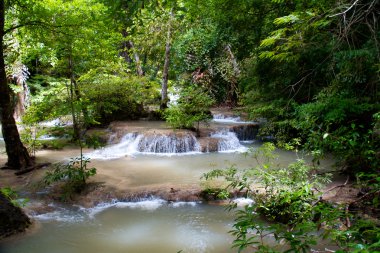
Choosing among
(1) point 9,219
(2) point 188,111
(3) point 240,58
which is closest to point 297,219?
(1) point 9,219

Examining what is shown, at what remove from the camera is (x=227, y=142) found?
1164 centimetres

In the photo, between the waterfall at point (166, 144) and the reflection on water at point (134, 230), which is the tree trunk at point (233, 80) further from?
the reflection on water at point (134, 230)

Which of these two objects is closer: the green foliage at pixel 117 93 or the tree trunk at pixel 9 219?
the tree trunk at pixel 9 219

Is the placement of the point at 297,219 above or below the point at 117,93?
below

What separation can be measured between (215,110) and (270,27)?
303 inches

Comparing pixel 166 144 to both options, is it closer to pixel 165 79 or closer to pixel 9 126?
pixel 165 79

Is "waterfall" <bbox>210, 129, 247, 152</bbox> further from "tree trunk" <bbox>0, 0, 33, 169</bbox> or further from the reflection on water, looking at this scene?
"tree trunk" <bbox>0, 0, 33, 169</bbox>

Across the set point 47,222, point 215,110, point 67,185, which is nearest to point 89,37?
point 67,185

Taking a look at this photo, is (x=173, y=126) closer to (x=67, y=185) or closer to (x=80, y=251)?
(x=67, y=185)

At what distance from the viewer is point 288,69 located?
9.15 metres

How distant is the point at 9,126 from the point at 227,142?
6.90 metres

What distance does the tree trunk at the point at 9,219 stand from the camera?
15.0 feet

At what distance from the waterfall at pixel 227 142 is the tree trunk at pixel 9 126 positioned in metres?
6.11

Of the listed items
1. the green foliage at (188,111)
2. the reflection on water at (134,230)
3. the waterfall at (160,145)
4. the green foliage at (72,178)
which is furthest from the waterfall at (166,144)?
the reflection on water at (134,230)
